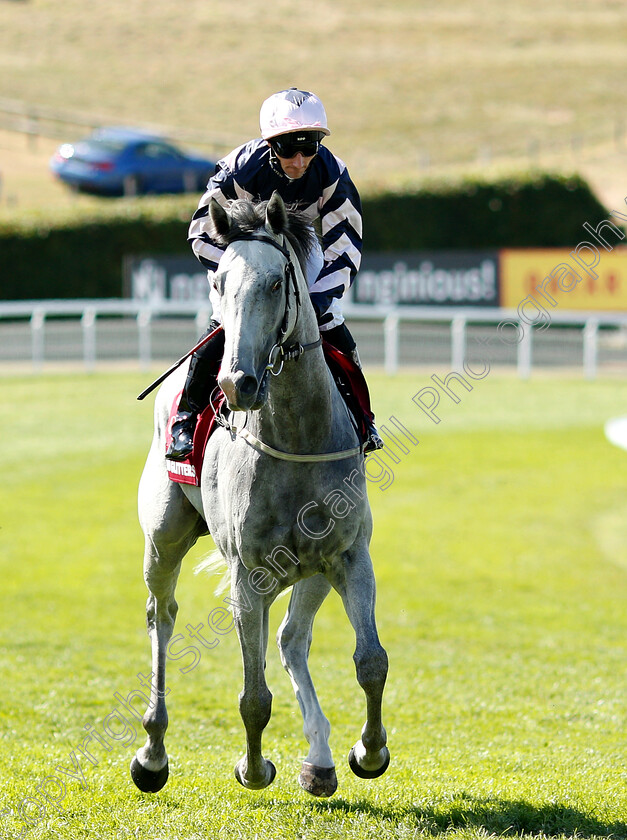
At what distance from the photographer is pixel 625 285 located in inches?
832

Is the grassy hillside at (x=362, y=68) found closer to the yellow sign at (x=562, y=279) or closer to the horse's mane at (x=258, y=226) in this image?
the yellow sign at (x=562, y=279)

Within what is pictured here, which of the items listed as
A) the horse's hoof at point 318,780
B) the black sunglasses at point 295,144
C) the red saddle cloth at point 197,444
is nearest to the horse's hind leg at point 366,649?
the horse's hoof at point 318,780

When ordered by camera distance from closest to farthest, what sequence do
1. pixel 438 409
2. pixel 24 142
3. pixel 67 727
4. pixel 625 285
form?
pixel 67 727
pixel 438 409
pixel 625 285
pixel 24 142

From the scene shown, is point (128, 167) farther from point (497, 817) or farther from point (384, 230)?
point (497, 817)

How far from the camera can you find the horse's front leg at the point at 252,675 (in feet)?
13.6

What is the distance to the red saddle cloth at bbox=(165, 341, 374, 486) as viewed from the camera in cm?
441

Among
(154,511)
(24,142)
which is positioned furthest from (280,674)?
(24,142)

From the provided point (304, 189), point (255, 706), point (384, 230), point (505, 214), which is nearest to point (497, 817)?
point (255, 706)

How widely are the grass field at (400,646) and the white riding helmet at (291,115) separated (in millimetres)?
2606

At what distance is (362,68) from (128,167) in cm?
2438

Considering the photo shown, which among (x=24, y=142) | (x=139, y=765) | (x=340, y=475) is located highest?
(x=24, y=142)

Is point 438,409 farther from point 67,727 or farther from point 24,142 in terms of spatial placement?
point 24,142

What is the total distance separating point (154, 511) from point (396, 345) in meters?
15.0

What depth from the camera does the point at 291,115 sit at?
4008 mm
